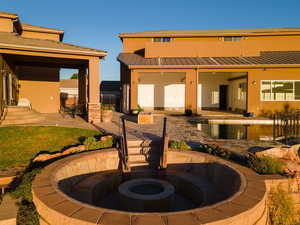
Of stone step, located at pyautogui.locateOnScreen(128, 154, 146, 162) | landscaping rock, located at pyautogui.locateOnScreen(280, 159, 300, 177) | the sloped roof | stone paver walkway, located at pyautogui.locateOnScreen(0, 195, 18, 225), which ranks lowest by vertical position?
stone paver walkway, located at pyautogui.locateOnScreen(0, 195, 18, 225)

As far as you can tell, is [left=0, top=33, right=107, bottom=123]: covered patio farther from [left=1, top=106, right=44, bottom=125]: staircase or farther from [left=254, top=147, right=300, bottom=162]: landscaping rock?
[left=254, top=147, right=300, bottom=162]: landscaping rock

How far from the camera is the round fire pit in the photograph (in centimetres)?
514

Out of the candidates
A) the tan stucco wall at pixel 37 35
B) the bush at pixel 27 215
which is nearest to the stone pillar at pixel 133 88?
the tan stucco wall at pixel 37 35

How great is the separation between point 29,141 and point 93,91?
→ 5.52 metres

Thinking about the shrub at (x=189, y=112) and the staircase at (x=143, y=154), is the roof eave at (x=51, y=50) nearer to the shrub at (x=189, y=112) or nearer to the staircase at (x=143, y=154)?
the staircase at (x=143, y=154)

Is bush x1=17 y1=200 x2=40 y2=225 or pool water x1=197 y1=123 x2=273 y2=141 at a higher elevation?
pool water x1=197 y1=123 x2=273 y2=141

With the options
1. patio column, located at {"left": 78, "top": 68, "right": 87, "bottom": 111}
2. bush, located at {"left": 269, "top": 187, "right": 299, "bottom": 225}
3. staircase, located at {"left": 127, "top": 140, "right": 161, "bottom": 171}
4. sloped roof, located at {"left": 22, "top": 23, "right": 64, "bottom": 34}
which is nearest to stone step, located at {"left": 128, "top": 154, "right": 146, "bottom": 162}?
staircase, located at {"left": 127, "top": 140, "right": 161, "bottom": 171}

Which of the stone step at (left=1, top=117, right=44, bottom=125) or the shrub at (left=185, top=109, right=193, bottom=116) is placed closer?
the stone step at (left=1, top=117, right=44, bottom=125)

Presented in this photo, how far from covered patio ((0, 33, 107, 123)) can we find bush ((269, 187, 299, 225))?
35.7 ft

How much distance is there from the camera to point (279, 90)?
19953 millimetres

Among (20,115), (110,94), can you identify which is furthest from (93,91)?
(110,94)

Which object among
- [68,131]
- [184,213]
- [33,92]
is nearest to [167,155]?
[184,213]

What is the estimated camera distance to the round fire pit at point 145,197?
514cm

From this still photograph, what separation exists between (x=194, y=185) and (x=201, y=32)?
76.7ft
